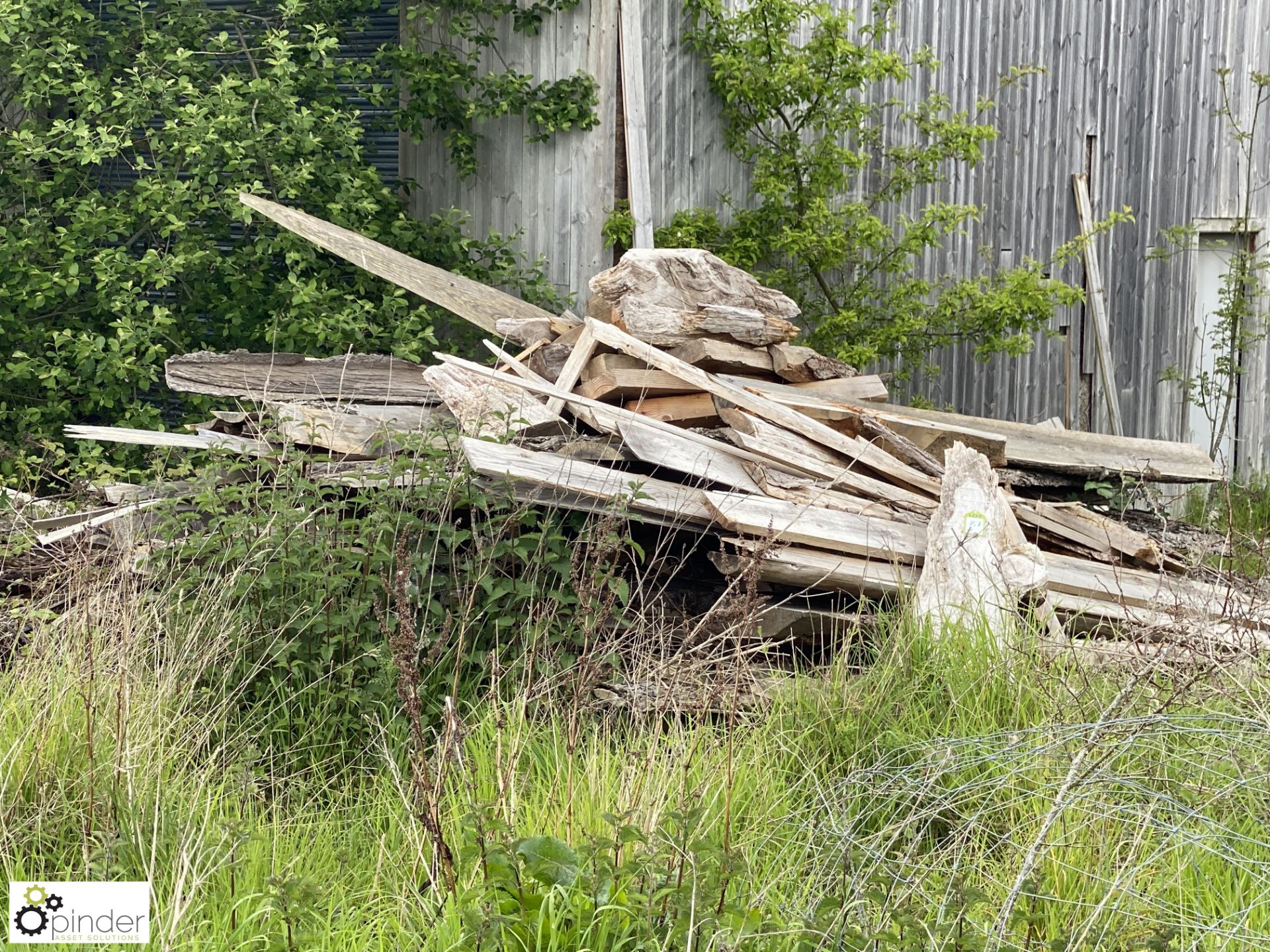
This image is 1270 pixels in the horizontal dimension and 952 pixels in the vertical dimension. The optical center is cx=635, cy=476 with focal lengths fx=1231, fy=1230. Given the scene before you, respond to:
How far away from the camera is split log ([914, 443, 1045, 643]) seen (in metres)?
4.54

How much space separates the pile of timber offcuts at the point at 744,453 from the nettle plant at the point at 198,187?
23.3 inches

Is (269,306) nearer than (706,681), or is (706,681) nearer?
(706,681)

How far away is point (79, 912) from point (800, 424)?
376 centimetres

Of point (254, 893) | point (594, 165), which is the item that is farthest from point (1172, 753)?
point (594, 165)

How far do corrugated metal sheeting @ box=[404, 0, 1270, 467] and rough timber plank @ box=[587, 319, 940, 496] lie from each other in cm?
238

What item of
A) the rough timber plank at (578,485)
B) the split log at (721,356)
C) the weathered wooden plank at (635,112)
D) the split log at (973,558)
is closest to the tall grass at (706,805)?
the split log at (973,558)

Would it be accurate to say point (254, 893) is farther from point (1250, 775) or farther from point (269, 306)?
point (269, 306)

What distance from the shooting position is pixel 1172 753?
3633 mm

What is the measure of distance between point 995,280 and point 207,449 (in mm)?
6075

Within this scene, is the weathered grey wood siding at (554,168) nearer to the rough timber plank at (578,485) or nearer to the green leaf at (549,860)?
the rough timber plank at (578,485)

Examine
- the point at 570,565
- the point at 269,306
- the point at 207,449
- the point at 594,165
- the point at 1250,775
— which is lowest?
the point at 1250,775

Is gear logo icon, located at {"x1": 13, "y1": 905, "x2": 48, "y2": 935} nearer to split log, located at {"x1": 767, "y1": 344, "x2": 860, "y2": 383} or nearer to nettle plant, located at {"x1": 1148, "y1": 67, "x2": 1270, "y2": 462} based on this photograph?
split log, located at {"x1": 767, "y1": 344, "x2": 860, "y2": 383}

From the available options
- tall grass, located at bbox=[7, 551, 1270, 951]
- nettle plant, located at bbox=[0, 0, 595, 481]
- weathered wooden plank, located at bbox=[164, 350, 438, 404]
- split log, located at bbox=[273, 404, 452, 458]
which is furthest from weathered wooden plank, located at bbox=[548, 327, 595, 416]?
tall grass, located at bbox=[7, 551, 1270, 951]

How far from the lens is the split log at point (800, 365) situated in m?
6.51
